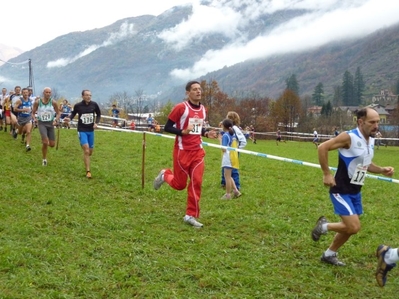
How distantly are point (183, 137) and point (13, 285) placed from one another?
10.7 ft

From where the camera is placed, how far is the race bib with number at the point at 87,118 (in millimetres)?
10125

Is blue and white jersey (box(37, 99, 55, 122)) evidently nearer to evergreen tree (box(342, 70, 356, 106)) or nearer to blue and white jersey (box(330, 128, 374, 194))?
blue and white jersey (box(330, 128, 374, 194))

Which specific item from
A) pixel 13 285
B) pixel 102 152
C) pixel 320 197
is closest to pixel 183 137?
pixel 13 285

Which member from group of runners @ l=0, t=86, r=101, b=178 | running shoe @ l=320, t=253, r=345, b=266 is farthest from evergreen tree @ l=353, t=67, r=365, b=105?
running shoe @ l=320, t=253, r=345, b=266

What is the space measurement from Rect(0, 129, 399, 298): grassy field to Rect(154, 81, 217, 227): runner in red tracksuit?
21.9 inches

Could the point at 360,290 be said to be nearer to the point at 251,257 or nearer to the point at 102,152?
the point at 251,257

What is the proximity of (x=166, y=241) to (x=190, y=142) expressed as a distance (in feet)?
5.34

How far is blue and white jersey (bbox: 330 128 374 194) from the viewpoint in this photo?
5.05m

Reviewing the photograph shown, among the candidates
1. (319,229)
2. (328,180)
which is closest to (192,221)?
(319,229)

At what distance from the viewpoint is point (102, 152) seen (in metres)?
14.9

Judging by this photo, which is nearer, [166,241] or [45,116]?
[166,241]

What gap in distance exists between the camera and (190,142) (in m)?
6.77

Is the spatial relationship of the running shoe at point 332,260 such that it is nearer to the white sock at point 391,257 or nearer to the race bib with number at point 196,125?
the white sock at point 391,257

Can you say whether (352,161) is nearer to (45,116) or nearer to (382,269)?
(382,269)
